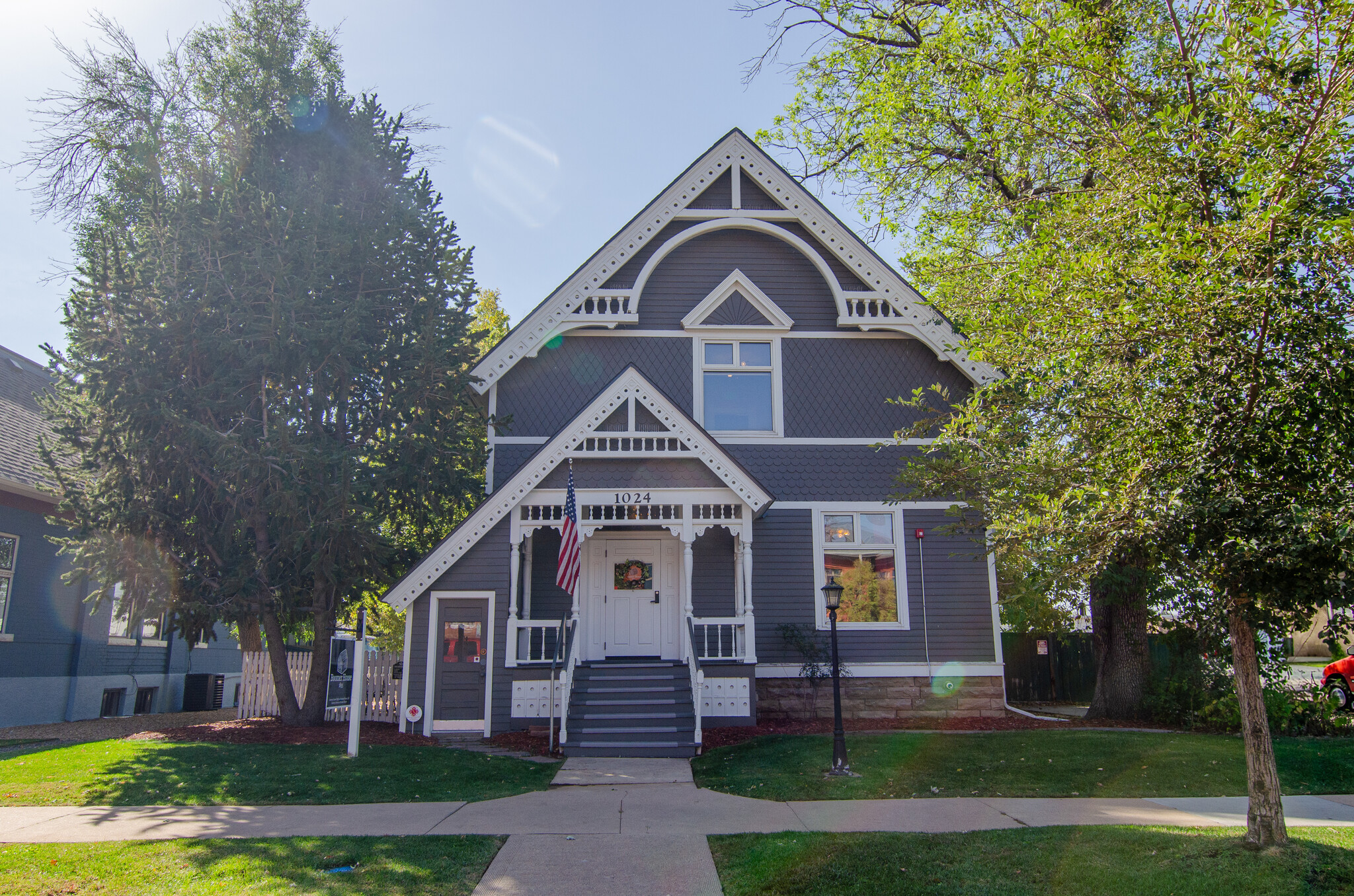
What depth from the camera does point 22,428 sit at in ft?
55.3

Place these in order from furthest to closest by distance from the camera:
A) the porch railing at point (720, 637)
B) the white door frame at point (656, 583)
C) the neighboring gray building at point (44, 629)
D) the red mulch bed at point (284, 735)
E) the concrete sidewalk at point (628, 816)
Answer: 1. the neighboring gray building at point (44, 629)
2. the white door frame at point (656, 583)
3. the porch railing at point (720, 637)
4. the red mulch bed at point (284, 735)
5. the concrete sidewalk at point (628, 816)

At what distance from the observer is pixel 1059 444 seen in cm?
732

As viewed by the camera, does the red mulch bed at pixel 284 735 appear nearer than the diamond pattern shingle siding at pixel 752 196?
Yes

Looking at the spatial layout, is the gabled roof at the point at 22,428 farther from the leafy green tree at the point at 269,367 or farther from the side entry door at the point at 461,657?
the side entry door at the point at 461,657

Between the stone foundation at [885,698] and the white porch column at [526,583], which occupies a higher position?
the white porch column at [526,583]

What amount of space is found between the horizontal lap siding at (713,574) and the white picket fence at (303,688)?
17.3 feet

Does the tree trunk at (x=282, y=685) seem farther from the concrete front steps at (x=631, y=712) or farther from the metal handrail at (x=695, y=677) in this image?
the metal handrail at (x=695, y=677)

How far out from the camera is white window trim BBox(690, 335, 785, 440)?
15320 mm

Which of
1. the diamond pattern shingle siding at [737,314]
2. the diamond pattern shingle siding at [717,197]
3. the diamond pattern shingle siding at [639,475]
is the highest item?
the diamond pattern shingle siding at [717,197]

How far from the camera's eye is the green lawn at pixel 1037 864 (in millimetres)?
5555

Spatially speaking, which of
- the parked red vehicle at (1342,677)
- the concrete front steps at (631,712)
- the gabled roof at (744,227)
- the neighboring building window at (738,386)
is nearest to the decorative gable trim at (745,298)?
the neighboring building window at (738,386)

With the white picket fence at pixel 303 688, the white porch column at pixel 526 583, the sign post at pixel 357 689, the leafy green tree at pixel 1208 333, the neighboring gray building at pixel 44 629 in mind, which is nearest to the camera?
the leafy green tree at pixel 1208 333

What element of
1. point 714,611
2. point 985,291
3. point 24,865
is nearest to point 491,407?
point 714,611

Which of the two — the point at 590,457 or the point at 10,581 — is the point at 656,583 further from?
the point at 10,581
